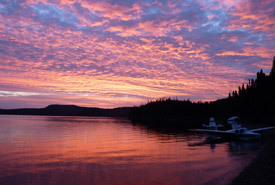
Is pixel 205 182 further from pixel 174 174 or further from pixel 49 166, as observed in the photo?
pixel 49 166

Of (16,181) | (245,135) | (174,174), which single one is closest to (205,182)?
(174,174)

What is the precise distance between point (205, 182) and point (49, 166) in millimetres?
11635

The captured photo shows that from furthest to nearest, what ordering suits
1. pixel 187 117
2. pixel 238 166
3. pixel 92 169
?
1. pixel 187 117
2. pixel 238 166
3. pixel 92 169

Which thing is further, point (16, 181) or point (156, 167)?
point (156, 167)

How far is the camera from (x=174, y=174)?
48.9ft

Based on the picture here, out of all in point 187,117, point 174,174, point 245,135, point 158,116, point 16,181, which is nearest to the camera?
point 16,181

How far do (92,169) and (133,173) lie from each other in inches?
127

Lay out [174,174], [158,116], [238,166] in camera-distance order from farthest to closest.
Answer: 1. [158,116]
2. [238,166]
3. [174,174]

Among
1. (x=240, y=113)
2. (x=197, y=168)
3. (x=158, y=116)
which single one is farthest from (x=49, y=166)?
(x=158, y=116)

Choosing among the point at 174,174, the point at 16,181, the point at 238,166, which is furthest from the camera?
the point at 238,166

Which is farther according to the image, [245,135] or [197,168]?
[245,135]

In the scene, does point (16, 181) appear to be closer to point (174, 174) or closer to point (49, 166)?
point (49, 166)

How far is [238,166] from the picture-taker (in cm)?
1738

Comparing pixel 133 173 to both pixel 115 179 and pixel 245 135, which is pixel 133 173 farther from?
pixel 245 135
